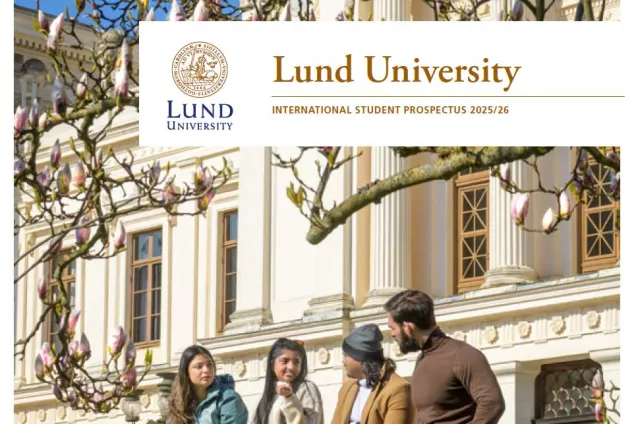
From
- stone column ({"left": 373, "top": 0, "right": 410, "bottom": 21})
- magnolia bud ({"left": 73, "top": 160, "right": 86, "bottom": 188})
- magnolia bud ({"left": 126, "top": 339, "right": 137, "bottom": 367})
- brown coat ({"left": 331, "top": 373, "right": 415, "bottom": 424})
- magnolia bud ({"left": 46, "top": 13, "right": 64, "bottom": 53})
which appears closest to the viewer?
brown coat ({"left": 331, "top": 373, "right": 415, "bottom": 424})

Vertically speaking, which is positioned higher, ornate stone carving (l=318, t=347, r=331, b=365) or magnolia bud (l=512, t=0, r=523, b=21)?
magnolia bud (l=512, t=0, r=523, b=21)

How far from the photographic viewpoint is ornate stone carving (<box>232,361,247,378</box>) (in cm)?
2894

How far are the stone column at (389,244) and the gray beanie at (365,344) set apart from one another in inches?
746

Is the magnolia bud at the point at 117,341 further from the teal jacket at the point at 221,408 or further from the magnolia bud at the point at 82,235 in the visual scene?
the teal jacket at the point at 221,408

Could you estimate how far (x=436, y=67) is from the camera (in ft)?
25.2

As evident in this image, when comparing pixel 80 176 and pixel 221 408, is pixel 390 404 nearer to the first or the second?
pixel 221 408

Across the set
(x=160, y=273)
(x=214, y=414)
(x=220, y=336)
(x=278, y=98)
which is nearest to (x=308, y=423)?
(x=214, y=414)

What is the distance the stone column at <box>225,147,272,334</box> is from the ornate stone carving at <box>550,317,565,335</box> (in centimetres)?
568

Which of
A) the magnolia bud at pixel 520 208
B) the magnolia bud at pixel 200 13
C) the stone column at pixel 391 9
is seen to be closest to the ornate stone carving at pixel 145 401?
the stone column at pixel 391 9

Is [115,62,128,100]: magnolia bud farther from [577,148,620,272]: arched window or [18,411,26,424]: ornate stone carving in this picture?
[18,411,26,424]: ornate stone carving

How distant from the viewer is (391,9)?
89.9 feet

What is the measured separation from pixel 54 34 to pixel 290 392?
2434mm

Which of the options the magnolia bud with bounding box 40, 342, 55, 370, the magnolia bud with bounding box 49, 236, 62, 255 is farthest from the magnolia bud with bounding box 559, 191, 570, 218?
the magnolia bud with bounding box 40, 342, 55, 370

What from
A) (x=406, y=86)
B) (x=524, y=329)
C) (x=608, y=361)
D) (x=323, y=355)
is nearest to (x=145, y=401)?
(x=323, y=355)
